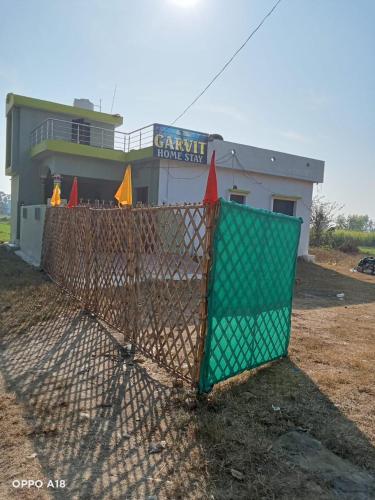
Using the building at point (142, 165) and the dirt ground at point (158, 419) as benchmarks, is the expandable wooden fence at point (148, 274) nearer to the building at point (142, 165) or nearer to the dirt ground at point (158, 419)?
the dirt ground at point (158, 419)

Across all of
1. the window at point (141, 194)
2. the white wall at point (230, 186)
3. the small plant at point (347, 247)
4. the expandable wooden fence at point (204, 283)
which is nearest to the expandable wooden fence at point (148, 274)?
the expandable wooden fence at point (204, 283)

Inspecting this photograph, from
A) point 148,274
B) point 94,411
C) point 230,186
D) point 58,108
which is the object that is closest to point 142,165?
point 230,186

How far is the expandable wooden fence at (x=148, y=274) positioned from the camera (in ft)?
11.7

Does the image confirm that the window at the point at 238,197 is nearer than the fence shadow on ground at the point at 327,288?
No

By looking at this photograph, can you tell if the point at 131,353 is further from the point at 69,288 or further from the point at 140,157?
the point at 140,157

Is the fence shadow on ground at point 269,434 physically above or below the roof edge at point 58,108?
below

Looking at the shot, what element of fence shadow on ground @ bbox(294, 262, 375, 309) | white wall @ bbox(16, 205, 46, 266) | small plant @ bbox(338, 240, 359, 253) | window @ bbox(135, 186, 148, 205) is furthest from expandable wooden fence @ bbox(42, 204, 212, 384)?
small plant @ bbox(338, 240, 359, 253)

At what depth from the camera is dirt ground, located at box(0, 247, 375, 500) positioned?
230cm

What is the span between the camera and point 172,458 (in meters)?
2.52

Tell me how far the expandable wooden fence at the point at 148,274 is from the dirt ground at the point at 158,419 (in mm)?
292

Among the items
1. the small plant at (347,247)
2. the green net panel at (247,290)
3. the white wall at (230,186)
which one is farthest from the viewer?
the small plant at (347,247)

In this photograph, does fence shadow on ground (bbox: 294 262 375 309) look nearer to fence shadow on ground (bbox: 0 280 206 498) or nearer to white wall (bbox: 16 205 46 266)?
fence shadow on ground (bbox: 0 280 206 498)

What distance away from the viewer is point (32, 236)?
1155 cm

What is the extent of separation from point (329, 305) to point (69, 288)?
516 cm
